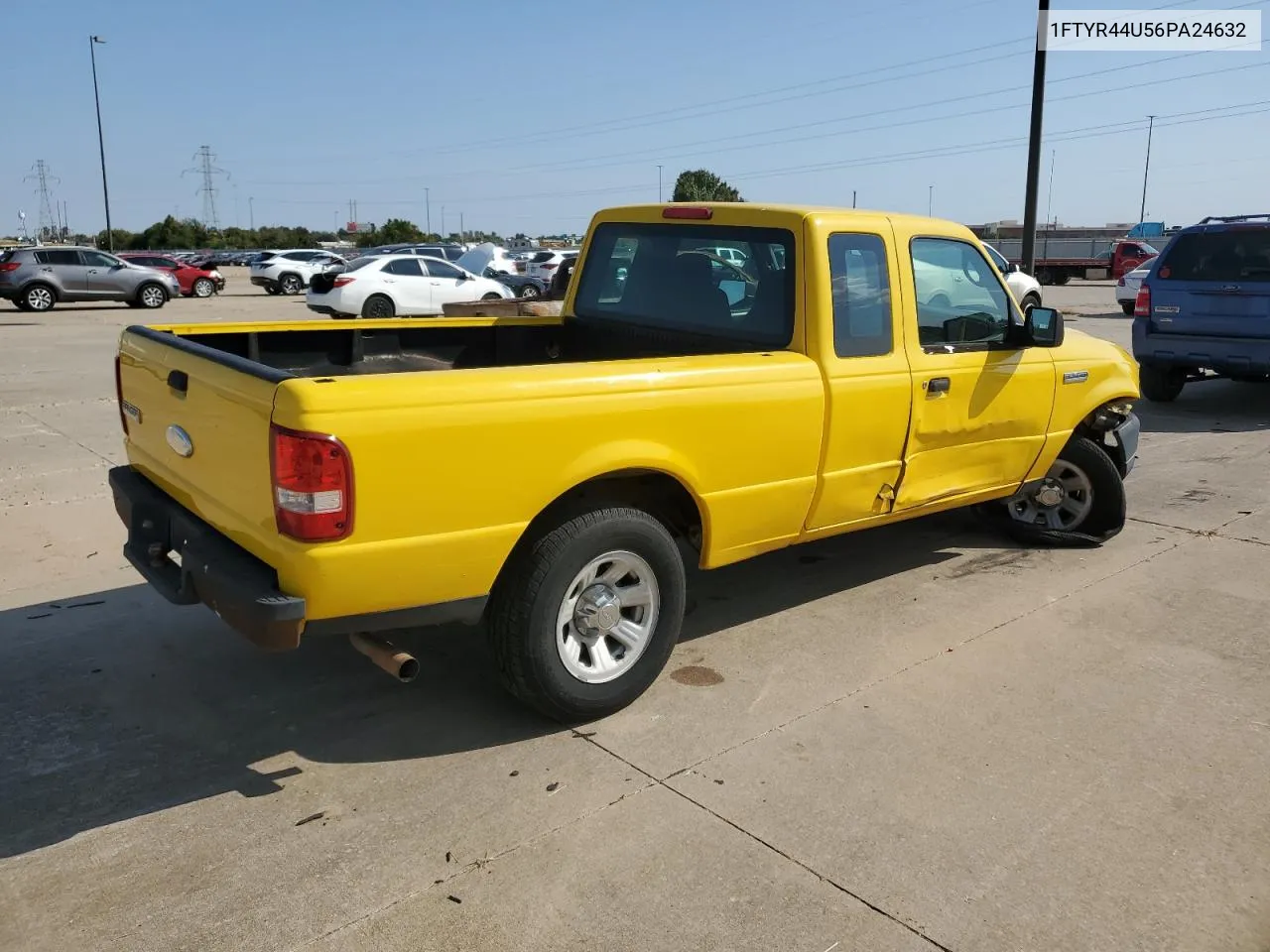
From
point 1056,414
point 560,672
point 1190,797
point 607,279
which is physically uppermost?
point 607,279

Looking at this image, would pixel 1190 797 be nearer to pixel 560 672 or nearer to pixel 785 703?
pixel 785 703

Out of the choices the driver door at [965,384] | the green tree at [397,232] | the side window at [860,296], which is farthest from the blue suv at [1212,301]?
the green tree at [397,232]

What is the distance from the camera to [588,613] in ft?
12.5

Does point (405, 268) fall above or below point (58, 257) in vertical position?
below

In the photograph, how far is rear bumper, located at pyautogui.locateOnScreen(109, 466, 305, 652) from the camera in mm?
3125

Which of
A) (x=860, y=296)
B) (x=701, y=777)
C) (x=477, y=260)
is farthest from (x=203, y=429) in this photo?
(x=477, y=260)

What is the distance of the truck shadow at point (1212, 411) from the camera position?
10.2 metres

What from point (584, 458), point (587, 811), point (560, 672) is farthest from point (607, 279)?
point (587, 811)

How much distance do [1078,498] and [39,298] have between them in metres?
25.0

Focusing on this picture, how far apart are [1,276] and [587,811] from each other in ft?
84.4

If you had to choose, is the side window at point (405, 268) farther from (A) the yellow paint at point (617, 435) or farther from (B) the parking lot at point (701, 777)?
(A) the yellow paint at point (617, 435)

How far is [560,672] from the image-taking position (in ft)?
12.2

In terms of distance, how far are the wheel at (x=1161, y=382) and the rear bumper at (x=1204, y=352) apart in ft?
0.56

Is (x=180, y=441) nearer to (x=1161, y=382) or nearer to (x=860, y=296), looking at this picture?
(x=860, y=296)
